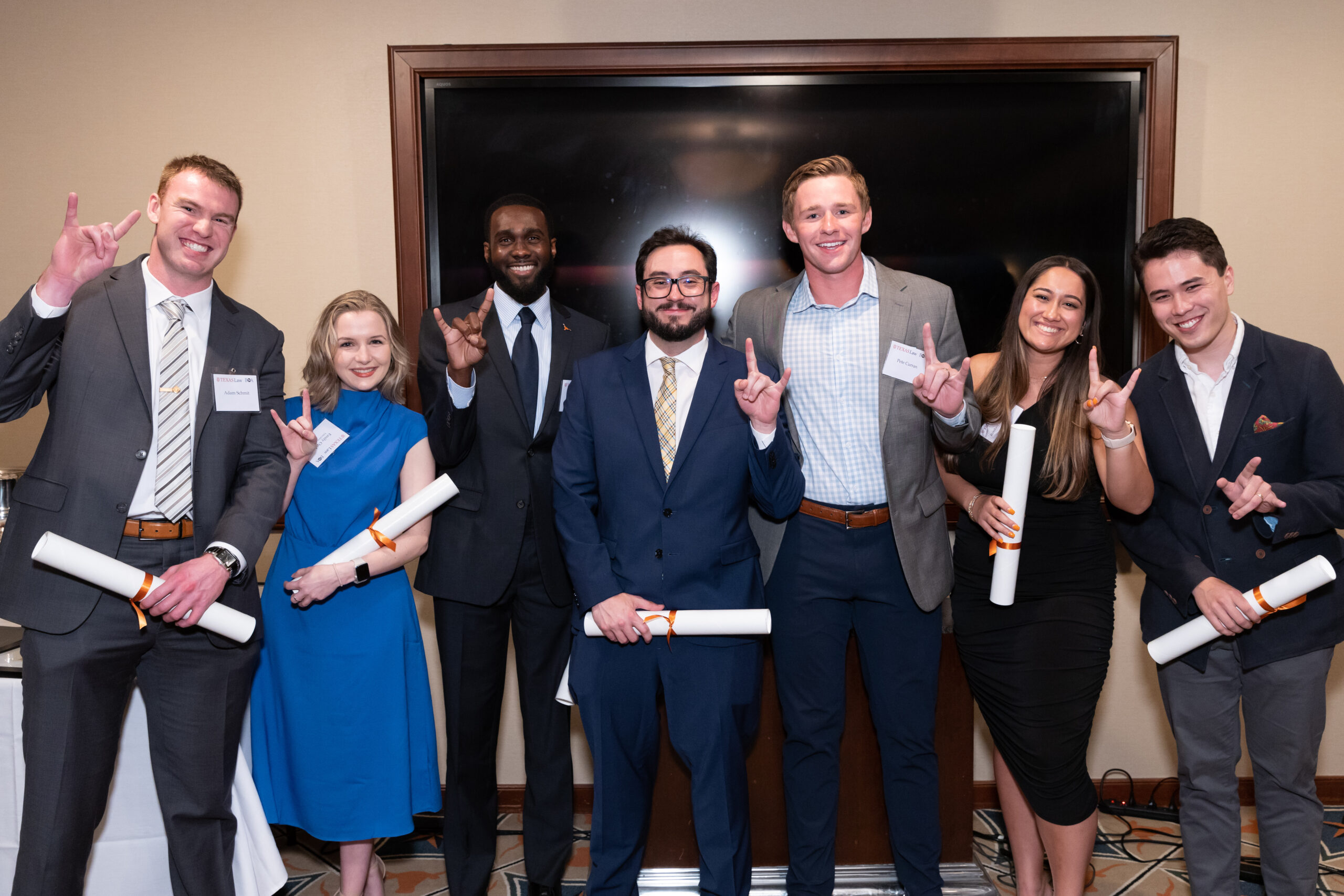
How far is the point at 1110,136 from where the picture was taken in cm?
319

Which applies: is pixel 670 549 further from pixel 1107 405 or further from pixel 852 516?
pixel 1107 405

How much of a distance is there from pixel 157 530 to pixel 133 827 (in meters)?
0.90

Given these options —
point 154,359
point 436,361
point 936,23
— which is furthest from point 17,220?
point 936,23

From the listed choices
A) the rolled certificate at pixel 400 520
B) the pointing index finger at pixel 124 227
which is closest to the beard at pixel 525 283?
the rolled certificate at pixel 400 520

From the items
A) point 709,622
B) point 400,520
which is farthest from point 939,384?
point 400,520

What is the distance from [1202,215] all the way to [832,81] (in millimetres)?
1447

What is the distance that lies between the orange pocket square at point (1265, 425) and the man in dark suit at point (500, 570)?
1.77 metres

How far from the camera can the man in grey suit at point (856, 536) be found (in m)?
2.39

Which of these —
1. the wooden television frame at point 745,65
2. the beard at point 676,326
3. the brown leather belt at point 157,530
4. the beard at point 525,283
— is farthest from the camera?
the wooden television frame at point 745,65

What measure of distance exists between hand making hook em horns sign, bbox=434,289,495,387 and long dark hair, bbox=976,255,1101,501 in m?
1.38

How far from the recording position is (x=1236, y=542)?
88.4 inches

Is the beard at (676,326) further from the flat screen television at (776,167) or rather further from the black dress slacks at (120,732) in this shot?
the black dress slacks at (120,732)

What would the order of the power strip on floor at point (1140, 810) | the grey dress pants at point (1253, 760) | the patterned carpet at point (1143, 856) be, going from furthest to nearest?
the power strip on floor at point (1140, 810) < the patterned carpet at point (1143, 856) < the grey dress pants at point (1253, 760)

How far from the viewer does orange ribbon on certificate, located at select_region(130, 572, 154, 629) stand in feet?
6.51
